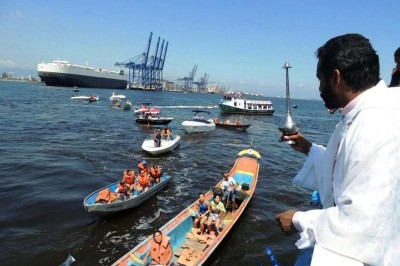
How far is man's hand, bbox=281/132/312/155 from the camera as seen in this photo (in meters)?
3.20

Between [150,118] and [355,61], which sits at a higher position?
[355,61]

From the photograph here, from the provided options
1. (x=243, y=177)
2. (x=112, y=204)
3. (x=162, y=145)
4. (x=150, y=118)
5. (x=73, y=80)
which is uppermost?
(x=73, y=80)

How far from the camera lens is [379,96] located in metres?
1.90

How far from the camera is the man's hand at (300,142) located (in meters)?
3.20

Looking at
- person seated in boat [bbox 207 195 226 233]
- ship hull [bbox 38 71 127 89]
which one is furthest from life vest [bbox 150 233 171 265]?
ship hull [bbox 38 71 127 89]

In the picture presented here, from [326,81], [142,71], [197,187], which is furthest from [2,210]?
[142,71]

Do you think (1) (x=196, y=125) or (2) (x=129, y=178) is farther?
(1) (x=196, y=125)

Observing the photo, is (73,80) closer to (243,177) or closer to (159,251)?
(243,177)

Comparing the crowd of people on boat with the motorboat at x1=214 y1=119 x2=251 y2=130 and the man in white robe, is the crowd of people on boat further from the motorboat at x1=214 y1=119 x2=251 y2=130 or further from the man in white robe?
the motorboat at x1=214 y1=119 x2=251 y2=130

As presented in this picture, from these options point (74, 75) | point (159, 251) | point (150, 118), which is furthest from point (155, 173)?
point (74, 75)

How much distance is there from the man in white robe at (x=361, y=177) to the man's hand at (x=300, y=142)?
109 cm

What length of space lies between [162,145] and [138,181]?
39.9 ft

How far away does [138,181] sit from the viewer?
19453 mm

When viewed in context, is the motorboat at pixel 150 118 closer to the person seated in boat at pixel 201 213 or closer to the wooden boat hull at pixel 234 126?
the wooden boat hull at pixel 234 126
